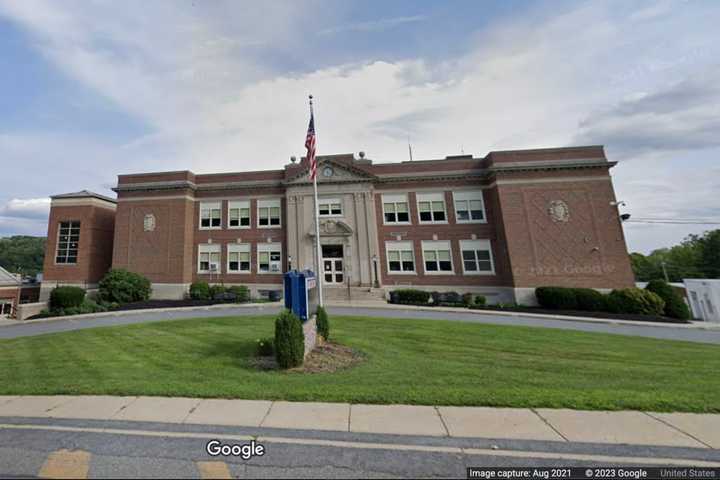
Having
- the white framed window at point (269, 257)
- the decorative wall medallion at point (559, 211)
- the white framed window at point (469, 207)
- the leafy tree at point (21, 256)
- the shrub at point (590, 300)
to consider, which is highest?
the leafy tree at point (21, 256)

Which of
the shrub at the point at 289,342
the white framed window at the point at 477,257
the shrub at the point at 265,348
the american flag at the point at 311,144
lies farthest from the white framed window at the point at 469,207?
the shrub at the point at 289,342

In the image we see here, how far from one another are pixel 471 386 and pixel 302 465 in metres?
3.78

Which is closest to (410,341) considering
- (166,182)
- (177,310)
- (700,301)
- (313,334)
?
(313,334)

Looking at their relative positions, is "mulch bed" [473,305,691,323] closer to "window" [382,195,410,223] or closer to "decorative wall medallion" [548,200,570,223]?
"decorative wall medallion" [548,200,570,223]

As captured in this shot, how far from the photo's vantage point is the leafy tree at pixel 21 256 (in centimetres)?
8356

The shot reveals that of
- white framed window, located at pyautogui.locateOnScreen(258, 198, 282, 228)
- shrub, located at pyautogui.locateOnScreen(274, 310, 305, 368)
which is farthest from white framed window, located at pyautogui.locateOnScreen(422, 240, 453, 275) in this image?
shrub, located at pyautogui.locateOnScreen(274, 310, 305, 368)

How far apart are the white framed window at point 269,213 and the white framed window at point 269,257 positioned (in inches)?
76.9

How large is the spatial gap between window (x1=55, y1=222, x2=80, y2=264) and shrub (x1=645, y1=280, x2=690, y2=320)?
1875 inches

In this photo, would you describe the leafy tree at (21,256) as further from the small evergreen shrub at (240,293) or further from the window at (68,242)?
the small evergreen shrub at (240,293)

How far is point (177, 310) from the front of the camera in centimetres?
1827

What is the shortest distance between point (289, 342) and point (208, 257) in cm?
2345

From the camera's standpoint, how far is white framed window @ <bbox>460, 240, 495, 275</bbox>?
24.1 m

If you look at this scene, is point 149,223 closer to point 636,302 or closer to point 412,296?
point 412,296

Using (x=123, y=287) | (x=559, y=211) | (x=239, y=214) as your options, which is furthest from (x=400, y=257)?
(x=123, y=287)
